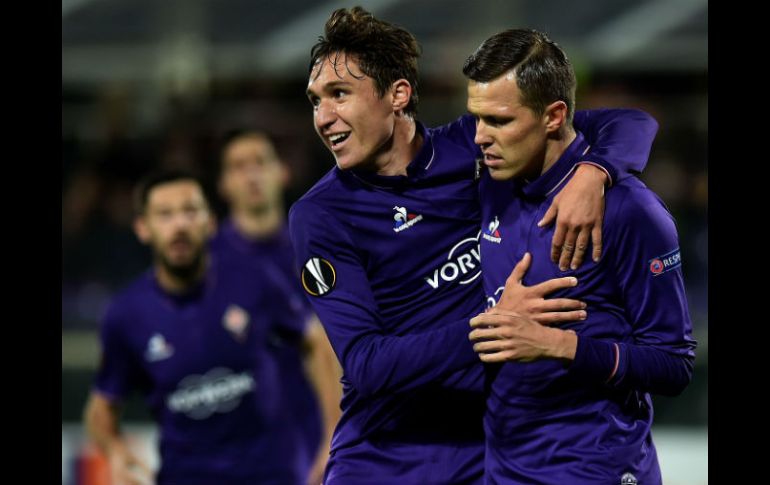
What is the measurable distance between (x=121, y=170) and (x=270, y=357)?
4.50 meters

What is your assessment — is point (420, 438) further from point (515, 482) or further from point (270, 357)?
point (270, 357)

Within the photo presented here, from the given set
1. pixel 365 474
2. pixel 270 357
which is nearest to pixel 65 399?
pixel 270 357

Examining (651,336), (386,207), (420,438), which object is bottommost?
(420,438)

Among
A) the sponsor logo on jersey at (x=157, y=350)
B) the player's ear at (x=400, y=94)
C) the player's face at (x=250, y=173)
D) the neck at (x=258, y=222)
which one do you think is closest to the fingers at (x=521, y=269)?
the player's ear at (x=400, y=94)

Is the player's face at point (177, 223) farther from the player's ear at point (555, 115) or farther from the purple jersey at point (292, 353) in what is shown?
the player's ear at point (555, 115)

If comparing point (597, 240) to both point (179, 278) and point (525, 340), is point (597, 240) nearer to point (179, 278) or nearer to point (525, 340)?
point (525, 340)

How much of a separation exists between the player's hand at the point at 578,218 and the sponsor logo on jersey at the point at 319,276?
65cm

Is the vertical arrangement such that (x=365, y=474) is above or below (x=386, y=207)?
below

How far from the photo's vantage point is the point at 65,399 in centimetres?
795

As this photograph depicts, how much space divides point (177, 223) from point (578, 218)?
11.4ft

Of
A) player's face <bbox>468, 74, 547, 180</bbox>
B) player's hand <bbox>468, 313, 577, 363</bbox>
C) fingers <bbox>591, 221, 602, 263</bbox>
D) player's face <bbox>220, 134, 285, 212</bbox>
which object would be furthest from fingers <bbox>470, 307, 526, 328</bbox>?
player's face <bbox>220, 134, 285, 212</bbox>

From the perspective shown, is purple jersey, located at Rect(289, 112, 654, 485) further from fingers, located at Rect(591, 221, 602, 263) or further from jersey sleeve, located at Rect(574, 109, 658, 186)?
fingers, located at Rect(591, 221, 602, 263)

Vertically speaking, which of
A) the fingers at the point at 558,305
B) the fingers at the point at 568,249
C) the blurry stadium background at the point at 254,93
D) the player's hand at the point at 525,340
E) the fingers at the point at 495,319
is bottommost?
the player's hand at the point at 525,340

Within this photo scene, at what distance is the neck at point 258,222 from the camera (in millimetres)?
6738
